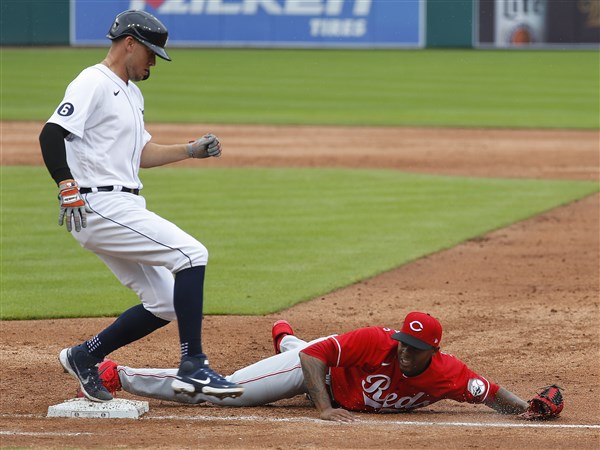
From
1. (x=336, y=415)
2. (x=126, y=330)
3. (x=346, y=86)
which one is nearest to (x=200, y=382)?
(x=126, y=330)

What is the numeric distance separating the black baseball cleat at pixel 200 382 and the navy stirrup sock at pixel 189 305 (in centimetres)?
5

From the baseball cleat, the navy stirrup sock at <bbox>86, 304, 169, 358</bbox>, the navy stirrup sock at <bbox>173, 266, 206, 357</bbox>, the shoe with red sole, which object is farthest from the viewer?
the baseball cleat

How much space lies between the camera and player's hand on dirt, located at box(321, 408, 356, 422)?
5.09 metres

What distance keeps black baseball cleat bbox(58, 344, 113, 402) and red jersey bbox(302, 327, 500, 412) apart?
103cm

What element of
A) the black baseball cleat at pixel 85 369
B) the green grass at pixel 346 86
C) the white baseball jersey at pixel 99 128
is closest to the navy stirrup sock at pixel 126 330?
the black baseball cleat at pixel 85 369

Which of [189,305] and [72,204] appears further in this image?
[189,305]

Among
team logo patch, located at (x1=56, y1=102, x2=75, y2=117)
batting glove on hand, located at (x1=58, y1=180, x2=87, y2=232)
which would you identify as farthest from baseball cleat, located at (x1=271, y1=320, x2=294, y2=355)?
team logo patch, located at (x1=56, y1=102, x2=75, y2=117)

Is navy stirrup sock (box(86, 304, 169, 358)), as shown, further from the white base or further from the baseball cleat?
the baseball cleat

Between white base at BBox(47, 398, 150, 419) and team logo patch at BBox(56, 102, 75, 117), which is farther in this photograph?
white base at BBox(47, 398, 150, 419)

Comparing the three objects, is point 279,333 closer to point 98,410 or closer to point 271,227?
point 98,410

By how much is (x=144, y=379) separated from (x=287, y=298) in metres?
2.88

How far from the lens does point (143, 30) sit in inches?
196

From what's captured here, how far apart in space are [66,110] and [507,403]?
2552 mm

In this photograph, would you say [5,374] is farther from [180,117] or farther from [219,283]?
[180,117]
